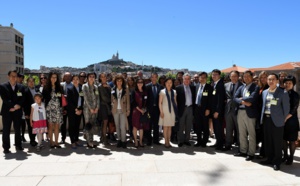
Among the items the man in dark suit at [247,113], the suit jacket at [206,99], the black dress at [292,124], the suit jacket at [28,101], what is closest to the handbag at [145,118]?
the suit jacket at [206,99]

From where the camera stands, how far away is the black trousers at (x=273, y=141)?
16.1 feet

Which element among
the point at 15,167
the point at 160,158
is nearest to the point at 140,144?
the point at 160,158

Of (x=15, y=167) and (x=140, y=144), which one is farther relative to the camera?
(x=140, y=144)

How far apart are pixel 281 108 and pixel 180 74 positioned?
4.30m

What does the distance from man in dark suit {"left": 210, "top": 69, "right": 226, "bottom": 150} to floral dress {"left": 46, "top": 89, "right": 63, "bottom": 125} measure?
3.86 metres

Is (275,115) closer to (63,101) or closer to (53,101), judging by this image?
(63,101)

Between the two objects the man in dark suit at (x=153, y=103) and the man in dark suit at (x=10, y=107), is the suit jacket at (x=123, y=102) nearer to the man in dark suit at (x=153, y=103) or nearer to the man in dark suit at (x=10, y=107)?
the man in dark suit at (x=153, y=103)

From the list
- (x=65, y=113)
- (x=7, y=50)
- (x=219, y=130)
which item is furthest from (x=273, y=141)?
(x=7, y=50)

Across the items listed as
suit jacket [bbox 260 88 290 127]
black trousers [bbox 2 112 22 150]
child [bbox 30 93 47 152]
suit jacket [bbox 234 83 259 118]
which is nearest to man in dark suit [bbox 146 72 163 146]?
suit jacket [bbox 234 83 259 118]

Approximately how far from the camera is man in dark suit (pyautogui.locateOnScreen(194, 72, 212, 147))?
6605 mm

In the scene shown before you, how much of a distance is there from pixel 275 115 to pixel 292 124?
522 mm

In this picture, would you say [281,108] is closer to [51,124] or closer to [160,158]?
[160,158]

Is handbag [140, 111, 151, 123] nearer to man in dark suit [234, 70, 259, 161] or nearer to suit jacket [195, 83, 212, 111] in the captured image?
suit jacket [195, 83, 212, 111]

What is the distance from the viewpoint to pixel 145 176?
4512 millimetres
